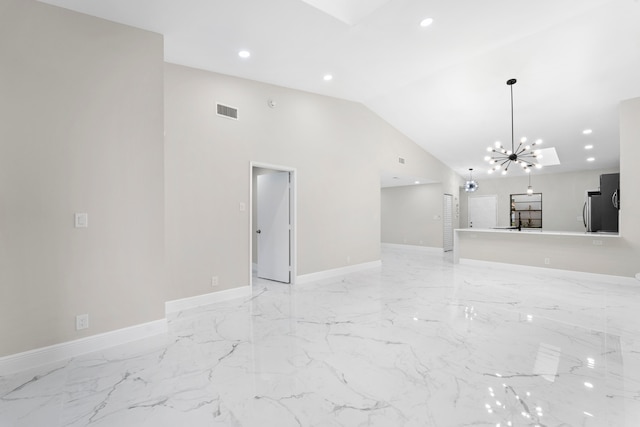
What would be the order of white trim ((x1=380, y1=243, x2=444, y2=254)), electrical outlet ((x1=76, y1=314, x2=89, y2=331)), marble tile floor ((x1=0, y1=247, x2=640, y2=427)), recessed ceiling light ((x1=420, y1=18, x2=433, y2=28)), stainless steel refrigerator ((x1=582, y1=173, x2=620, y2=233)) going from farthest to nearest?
white trim ((x1=380, y1=243, x2=444, y2=254))
stainless steel refrigerator ((x1=582, y1=173, x2=620, y2=233))
recessed ceiling light ((x1=420, y1=18, x2=433, y2=28))
electrical outlet ((x1=76, y1=314, x2=89, y2=331))
marble tile floor ((x1=0, y1=247, x2=640, y2=427))

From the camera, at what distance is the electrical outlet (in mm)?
2752

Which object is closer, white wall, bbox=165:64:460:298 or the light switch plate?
the light switch plate

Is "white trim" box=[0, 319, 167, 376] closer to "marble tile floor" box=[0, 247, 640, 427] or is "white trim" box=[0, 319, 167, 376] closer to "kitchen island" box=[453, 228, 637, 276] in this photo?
"marble tile floor" box=[0, 247, 640, 427]

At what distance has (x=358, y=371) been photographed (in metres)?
2.39

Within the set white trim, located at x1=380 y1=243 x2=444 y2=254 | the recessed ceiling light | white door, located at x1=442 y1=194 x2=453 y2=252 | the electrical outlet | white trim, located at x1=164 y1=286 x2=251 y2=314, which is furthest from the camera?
Answer: white door, located at x1=442 y1=194 x2=453 y2=252

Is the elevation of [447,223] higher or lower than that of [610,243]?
higher

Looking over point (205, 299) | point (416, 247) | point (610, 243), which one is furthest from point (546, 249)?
point (205, 299)

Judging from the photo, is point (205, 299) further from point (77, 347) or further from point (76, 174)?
point (76, 174)

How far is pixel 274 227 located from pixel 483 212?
29.7 ft

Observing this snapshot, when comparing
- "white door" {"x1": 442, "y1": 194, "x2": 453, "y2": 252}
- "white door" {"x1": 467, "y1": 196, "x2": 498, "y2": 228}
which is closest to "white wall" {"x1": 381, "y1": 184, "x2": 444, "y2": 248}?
"white door" {"x1": 442, "y1": 194, "x2": 453, "y2": 252}

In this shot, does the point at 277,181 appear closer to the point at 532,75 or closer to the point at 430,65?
the point at 430,65

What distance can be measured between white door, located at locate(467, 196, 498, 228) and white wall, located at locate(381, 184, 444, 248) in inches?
109

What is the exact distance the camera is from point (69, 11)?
8.98ft

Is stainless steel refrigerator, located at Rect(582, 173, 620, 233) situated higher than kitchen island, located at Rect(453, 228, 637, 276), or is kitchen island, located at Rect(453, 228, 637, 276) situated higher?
stainless steel refrigerator, located at Rect(582, 173, 620, 233)
